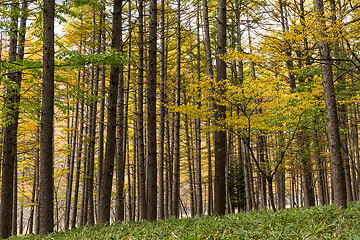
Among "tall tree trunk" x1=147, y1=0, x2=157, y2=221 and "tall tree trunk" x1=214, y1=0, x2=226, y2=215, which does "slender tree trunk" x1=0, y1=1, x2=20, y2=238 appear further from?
"tall tree trunk" x1=214, y1=0, x2=226, y2=215

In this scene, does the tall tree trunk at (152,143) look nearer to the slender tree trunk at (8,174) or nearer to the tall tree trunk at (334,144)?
the slender tree trunk at (8,174)

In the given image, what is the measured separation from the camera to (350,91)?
9727mm

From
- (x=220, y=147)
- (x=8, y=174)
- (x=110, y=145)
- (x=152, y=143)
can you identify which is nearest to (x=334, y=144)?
(x=220, y=147)

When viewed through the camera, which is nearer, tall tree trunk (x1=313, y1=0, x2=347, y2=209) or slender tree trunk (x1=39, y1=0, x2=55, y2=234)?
slender tree trunk (x1=39, y1=0, x2=55, y2=234)

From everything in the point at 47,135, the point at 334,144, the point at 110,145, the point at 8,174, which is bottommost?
the point at 8,174

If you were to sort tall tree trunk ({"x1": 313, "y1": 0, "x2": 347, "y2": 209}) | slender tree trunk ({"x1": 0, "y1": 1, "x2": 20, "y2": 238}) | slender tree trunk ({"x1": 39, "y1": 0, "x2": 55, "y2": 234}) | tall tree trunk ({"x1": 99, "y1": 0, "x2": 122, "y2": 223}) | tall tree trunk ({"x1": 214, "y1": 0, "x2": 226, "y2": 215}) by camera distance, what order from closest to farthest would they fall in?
1. slender tree trunk ({"x1": 39, "y1": 0, "x2": 55, "y2": 234})
2. tall tree trunk ({"x1": 99, "y1": 0, "x2": 122, "y2": 223})
3. tall tree trunk ({"x1": 313, "y1": 0, "x2": 347, "y2": 209})
4. tall tree trunk ({"x1": 214, "y1": 0, "x2": 226, "y2": 215})
5. slender tree trunk ({"x1": 0, "y1": 1, "x2": 20, "y2": 238})

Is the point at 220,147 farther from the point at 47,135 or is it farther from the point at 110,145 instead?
the point at 47,135

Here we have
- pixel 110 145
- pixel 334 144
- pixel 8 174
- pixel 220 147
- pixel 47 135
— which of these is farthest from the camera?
pixel 8 174

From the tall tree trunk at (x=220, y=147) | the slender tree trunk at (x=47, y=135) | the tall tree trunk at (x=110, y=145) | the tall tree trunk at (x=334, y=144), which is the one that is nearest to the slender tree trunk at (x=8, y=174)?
the slender tree trunk at (x=47, y=135)

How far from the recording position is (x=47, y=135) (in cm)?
581

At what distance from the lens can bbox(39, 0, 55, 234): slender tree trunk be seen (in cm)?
564

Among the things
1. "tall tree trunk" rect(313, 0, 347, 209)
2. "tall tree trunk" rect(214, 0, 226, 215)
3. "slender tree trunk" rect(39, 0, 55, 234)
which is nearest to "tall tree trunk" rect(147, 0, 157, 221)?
"tall tree trunk" rect(214, 0, 226, 215)

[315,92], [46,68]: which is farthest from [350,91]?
[46,68]

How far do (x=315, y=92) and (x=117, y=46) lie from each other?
6.91 meters
